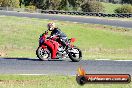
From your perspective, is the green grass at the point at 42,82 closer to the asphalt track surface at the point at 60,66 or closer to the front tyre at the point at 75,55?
the asphalt track surface at the point at 60,66

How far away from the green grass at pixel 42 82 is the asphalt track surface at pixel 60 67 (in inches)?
39.9

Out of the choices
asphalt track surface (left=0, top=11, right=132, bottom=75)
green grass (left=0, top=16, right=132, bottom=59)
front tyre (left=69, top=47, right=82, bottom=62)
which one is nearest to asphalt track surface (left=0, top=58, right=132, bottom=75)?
asphalt track surface (left=0, top=11, right=132, bottom=75)

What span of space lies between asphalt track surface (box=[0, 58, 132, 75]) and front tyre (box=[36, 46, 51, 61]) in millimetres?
226

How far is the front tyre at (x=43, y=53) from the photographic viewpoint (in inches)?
693

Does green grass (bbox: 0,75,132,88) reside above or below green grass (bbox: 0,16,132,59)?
above

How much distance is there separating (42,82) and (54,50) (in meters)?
5.38

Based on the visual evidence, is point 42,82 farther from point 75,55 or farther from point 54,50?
point 54,50

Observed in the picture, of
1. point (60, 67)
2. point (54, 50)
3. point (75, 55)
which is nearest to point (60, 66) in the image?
point (60, 67)

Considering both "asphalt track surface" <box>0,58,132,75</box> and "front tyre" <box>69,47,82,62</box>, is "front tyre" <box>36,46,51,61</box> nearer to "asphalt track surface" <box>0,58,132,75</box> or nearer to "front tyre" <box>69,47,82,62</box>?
"asphalt track surface" <box>0,58,132,75</box>

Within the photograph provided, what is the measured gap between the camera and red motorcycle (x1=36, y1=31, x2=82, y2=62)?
1753cm

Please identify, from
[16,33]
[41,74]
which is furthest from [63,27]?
[41,74]

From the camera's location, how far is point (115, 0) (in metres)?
196

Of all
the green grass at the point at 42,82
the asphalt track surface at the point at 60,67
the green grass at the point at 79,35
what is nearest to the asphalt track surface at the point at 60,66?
the asphalt track surface at the point at 60,67

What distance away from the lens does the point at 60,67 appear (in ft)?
51.4
